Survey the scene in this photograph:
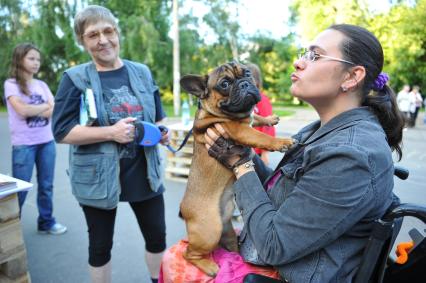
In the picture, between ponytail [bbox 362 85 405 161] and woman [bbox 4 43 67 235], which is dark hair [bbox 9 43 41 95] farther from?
ponytail [bbox 362 85 405 161]

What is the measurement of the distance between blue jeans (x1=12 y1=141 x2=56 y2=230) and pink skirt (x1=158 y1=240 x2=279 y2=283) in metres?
2.69

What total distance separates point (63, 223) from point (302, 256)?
393 cm

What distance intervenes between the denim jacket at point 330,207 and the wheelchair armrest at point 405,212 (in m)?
0.04

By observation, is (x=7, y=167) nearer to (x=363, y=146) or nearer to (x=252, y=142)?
(x=252, y=142)

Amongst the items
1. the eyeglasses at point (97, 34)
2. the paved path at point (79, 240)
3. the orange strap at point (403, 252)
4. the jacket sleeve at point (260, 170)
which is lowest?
the paved path at point (79, 240)

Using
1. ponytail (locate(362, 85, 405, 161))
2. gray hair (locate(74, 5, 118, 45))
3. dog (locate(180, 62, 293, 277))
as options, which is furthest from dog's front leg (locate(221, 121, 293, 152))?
gray hair (locate(74, 5, 118, 45))

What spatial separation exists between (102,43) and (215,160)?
114cm

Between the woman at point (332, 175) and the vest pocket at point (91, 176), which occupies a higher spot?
the woman at point (332, 175)

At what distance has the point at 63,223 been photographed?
4.46m

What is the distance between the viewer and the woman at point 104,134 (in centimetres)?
224

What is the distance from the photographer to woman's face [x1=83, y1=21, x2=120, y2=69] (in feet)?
7.46

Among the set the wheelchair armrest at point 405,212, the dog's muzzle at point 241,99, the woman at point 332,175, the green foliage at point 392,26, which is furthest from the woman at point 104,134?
the green foliage at point 392,26

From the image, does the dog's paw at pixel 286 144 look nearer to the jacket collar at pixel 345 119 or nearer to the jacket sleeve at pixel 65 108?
the jacket collar at pixel 345 119

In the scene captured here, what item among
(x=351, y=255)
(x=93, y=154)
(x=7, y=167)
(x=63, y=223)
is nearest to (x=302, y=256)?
(x=351, y=255)
